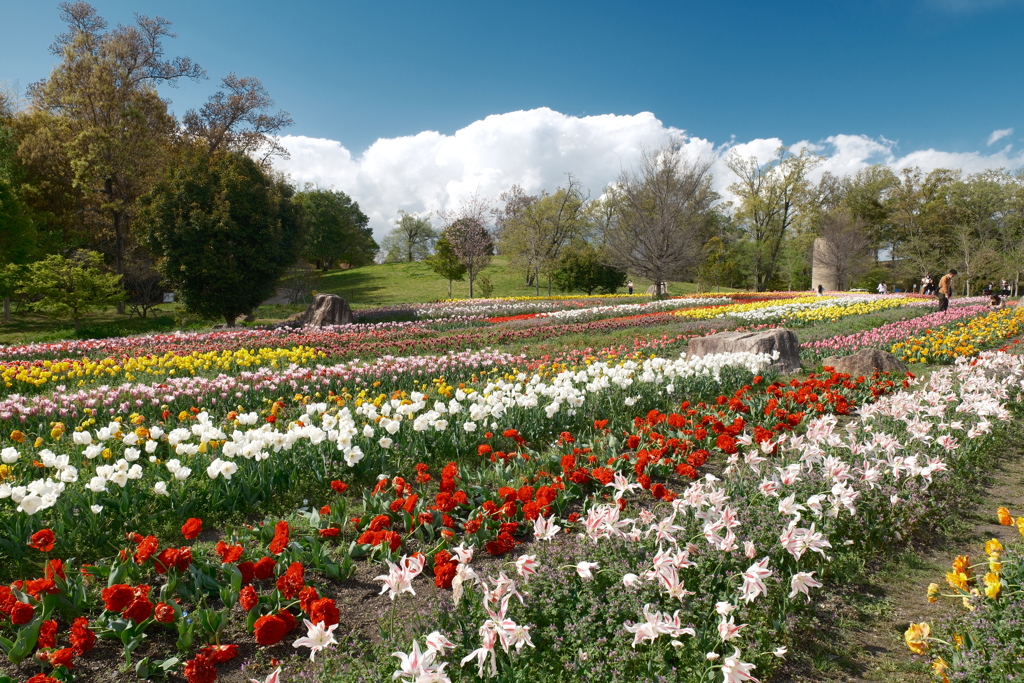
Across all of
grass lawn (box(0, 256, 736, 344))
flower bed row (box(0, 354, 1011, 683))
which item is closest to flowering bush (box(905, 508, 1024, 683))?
flower bed row (box(0, 354, 1011, 683))

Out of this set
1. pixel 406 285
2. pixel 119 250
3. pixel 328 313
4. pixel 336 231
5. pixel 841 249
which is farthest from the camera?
pixel 336 231

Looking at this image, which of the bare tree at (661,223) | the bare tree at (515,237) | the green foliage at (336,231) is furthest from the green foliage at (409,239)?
the bare tree at (661,223)

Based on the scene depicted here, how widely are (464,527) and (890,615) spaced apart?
2594mm

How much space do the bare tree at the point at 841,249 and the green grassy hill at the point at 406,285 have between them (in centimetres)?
1144

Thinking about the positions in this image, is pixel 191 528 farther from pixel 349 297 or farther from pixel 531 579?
pixel 349 297

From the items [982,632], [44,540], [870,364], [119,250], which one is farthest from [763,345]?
[119,250]

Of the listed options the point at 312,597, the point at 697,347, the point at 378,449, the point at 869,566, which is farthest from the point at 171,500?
the point at 697,347

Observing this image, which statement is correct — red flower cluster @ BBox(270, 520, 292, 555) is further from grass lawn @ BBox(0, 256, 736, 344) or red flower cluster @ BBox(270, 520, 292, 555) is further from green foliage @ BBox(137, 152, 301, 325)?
grass lawn @ BBox(0, 256, 736, 344)

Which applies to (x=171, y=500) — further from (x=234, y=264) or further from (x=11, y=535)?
(x=234, y=264)

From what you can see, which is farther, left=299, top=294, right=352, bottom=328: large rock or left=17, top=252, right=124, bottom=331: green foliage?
left=299, top=294, right=352, bottom=328: large rock

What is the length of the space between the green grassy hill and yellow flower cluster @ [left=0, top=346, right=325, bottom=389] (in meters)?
25.7

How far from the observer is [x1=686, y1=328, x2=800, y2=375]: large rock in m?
8.93

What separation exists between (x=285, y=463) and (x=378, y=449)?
802 millimetres

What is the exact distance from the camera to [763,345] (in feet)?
29.0
